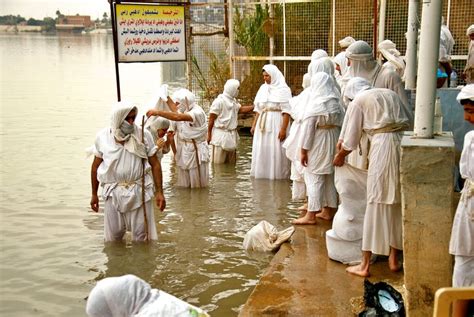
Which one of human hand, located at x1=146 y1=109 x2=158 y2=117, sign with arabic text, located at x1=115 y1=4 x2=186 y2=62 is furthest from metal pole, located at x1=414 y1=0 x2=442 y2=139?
sign with arabic text, located at x1=115 y1=4 x2=186 y2=62

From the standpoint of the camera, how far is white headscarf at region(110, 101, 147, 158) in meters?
6.10

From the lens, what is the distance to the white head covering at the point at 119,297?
Answer: 307cm

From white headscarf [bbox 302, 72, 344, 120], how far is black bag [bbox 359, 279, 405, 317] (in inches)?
104

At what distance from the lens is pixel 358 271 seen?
552 cm

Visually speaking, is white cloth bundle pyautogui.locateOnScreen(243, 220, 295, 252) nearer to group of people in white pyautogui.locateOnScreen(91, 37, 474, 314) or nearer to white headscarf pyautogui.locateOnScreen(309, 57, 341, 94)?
group of people in white pyautogui.locateOnScreen(91, 37, 474, 314)

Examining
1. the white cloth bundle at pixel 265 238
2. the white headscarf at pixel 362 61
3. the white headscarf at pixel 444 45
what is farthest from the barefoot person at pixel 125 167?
the white headscarf at pixel 444 45

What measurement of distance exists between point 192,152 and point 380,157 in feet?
15.2

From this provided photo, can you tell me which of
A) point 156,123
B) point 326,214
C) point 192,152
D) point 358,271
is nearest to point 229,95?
point 192,152

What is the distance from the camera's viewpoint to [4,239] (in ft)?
25.0

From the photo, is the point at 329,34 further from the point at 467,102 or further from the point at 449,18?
the point at 467,102

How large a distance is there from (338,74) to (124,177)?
4.74m

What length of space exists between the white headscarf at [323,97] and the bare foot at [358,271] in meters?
1.86

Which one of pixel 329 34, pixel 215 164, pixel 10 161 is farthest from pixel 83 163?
pixel 329 34

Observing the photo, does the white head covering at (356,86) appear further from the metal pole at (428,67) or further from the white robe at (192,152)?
the white robe at (192,152)
